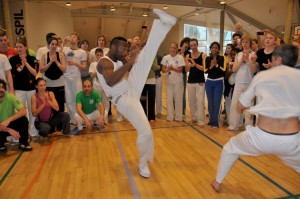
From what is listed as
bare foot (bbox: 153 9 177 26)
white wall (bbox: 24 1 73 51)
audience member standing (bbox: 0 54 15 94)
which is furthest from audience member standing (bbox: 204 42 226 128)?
white wall (bbox: 24 1 73 51)

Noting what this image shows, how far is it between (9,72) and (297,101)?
12.8 ft

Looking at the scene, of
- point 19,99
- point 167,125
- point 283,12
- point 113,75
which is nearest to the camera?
point 113,75

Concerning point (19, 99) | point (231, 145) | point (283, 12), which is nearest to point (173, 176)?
point (231, 145)

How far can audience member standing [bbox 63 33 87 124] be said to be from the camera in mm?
4859

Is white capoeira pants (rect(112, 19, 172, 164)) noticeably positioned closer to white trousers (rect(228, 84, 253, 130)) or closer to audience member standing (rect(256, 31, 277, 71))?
audience member standing (rect(256, 31, 277, 71))

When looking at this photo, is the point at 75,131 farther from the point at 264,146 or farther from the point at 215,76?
the point at 264,146

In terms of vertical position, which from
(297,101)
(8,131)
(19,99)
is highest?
(297,101)

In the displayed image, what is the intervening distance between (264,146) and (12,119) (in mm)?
3358

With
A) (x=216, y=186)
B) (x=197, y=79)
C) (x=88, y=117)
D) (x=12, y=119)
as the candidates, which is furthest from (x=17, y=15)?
(x=216, y=186)

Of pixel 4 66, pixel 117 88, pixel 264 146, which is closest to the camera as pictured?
pixel 264 146

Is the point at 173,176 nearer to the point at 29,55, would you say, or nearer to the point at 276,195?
the point at 276,195

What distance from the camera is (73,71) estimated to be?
488 centimetres

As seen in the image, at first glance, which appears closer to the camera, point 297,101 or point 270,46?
point 297,101

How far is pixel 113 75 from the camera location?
283cm
